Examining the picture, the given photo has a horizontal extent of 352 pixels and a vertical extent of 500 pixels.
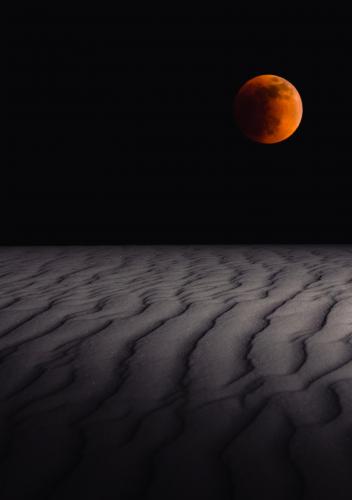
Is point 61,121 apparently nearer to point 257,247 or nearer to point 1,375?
point 257,247

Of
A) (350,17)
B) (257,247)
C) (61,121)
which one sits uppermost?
(350,17)

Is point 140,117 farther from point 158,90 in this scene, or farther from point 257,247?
point 257,247

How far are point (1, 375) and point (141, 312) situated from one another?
1.18 m

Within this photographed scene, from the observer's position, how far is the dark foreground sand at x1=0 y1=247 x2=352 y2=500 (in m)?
1.59

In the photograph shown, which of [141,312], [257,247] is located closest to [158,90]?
[257,247]

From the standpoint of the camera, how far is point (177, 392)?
2199 mm

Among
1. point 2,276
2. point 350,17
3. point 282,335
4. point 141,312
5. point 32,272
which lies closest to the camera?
point 282,335

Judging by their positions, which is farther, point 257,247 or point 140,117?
point 140,117

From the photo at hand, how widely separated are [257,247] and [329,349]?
5.28m

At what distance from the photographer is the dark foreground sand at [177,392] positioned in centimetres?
159

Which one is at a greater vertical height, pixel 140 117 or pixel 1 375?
pixel 140 117

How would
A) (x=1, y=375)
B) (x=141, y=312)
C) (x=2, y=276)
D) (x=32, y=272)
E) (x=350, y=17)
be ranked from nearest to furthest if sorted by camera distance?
A: (x=1, y=375)
(x=141, y=312)
(x=2, y=276)
(x=32, y=272)
(x=350, y=17)

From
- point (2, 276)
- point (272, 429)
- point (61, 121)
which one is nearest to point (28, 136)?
point (61, 121)

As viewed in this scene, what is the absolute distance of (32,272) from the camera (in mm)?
5438
